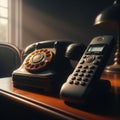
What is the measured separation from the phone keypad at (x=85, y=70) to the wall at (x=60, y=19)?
2.27 ft

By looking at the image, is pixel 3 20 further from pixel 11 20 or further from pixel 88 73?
pixel 88 73

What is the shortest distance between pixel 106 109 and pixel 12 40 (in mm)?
1568

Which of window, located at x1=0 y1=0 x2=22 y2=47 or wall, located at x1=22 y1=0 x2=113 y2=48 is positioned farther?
window, located at x1=0 y1=0 x2=22 y2=47

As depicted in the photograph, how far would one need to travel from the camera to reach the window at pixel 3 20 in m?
1.82

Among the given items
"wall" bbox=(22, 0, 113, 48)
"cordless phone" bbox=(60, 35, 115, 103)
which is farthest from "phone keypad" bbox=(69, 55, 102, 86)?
"wall" bbox=(22, 0, 113, 48)

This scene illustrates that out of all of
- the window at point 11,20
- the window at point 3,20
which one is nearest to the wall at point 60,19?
the window at point 11,20

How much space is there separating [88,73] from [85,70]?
0.02 m

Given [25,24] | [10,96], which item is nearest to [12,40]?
[25,24]

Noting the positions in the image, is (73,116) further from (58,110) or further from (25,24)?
(25,24)

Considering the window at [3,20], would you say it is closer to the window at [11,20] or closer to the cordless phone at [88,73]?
the window at [11,20]

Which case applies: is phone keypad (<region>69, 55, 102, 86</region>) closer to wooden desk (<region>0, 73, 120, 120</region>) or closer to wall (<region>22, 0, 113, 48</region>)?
wooden desk (<region>0, 73, 120, 120</region>)

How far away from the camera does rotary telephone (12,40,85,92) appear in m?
0.58

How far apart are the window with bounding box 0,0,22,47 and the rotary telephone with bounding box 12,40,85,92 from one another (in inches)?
43.7

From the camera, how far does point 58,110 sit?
429mm
